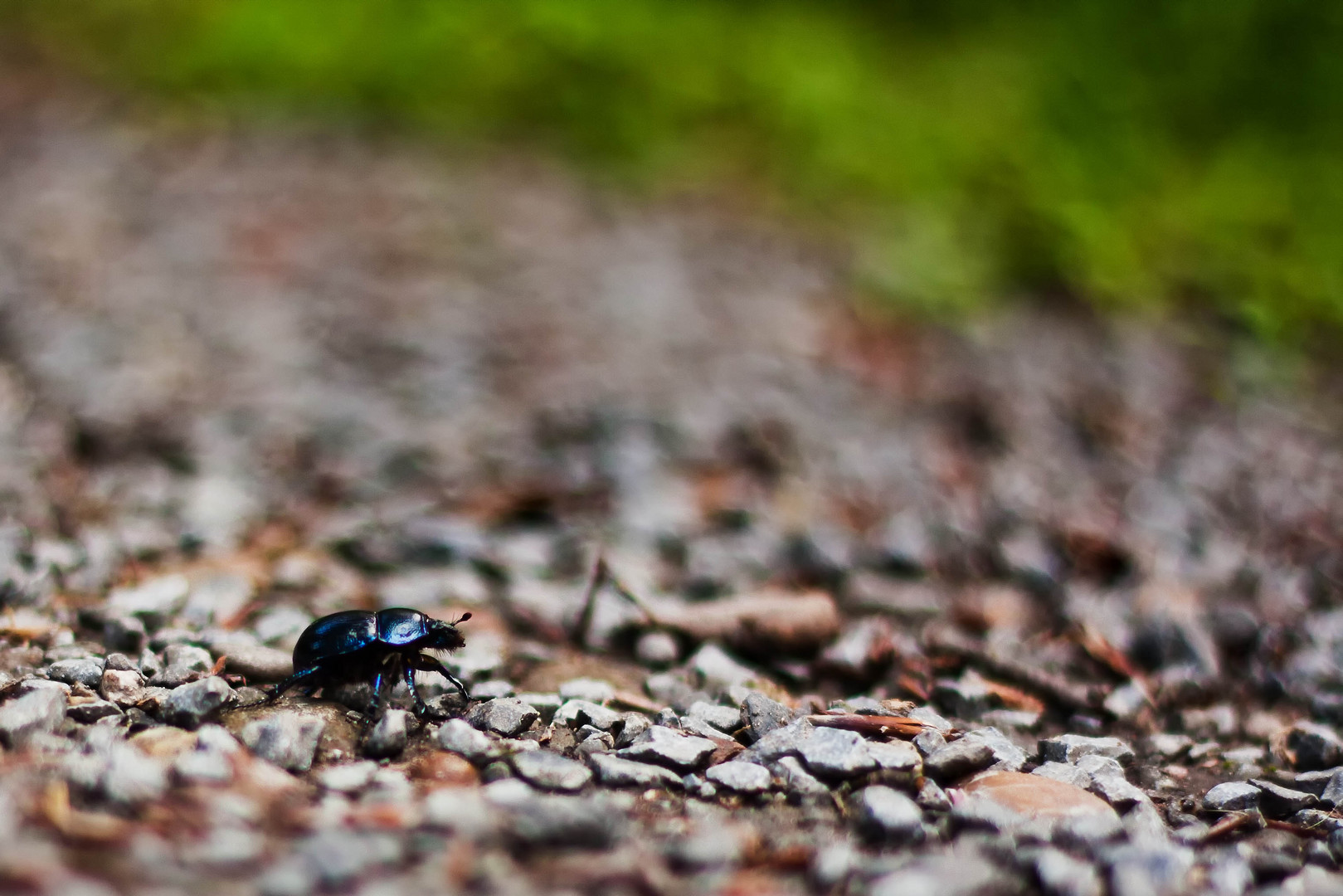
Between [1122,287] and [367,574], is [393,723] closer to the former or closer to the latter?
[367,574]

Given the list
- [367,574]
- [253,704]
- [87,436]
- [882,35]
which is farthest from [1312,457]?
[882,35]

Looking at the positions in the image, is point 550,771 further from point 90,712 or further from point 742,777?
point 90,712

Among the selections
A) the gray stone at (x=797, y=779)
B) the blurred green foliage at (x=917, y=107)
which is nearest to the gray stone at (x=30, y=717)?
the gray stone at (x=797, y=779)

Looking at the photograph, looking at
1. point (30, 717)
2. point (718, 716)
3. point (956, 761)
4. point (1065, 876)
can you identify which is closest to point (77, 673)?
point (30, 717)

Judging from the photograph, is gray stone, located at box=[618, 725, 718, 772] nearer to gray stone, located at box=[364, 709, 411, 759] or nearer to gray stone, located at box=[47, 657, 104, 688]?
gray stone, located at box=[364, 709, 411, 759]

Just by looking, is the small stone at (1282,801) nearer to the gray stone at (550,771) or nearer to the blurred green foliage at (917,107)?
the gray stone at (550,771)
